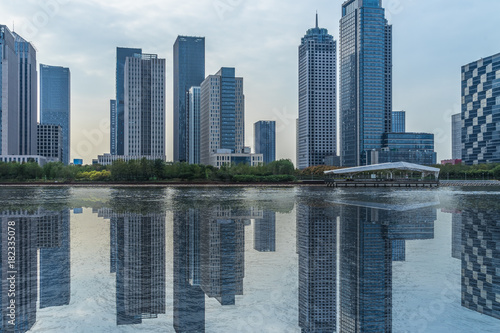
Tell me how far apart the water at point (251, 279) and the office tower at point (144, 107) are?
168035mm

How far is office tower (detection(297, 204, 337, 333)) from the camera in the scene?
746cm

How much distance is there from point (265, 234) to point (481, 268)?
8.12m

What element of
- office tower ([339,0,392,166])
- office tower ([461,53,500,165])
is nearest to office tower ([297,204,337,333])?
office tower ([461,53,500,165])

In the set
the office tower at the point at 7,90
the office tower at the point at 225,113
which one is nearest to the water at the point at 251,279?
the office tower at the point at 225,113

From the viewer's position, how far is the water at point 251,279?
7398 millimetres

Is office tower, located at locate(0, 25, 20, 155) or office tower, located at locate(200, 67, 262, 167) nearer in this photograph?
office tower, located at locate(0, 25, 20, 155)

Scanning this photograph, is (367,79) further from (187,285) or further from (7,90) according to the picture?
(187,285)

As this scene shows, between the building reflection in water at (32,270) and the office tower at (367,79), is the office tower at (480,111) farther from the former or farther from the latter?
the building reflection in water at (32,270)

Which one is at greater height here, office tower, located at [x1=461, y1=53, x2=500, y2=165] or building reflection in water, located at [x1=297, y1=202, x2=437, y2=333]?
office tower, located at [x1=461, y1=53, x2=500, y2=165]

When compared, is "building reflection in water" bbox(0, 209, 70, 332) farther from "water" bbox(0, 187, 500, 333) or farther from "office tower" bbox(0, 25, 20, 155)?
"office tower" bbox(0, 25, 20, 155)

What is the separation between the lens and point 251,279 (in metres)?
9.93

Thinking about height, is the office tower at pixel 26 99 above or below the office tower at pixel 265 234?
above

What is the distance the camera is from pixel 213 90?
168 metres

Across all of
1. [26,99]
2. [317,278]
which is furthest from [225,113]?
[317,278]
